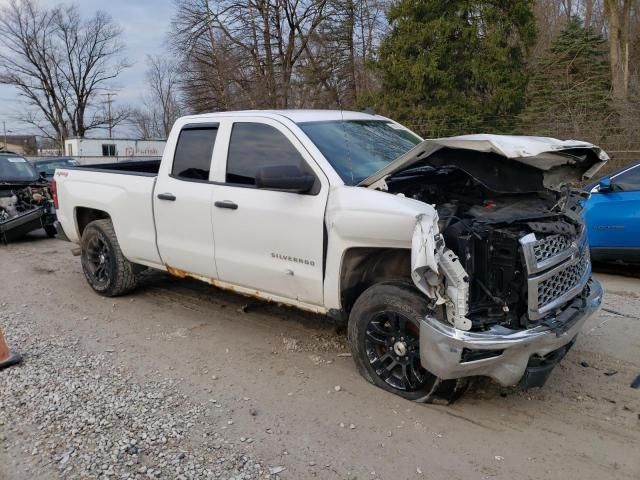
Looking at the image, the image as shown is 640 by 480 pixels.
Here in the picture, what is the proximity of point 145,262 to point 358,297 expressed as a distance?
274 centimetres

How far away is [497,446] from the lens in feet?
10.8

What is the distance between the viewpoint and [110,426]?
11.7 ft

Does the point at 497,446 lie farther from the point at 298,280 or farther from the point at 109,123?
the point at 109,123

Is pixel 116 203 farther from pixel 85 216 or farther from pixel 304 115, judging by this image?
pixel 304 115

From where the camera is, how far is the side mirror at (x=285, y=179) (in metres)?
3.87

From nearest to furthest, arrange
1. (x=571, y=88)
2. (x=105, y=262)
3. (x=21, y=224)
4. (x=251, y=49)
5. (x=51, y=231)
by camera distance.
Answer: (x=105, y=262) < (x=21, y=224) < (x=51, y=231) < (x=571, y=88) < (x=251, y=49)

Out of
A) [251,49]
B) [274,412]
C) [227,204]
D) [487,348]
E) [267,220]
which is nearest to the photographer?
[487,348]

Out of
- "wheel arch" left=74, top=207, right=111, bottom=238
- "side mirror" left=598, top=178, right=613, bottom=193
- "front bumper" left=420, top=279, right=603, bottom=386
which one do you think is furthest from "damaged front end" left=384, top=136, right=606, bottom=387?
"wheel arch" left=74, top=207, right=111, bottom=238

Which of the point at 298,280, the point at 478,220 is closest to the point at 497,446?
the point at 478,220

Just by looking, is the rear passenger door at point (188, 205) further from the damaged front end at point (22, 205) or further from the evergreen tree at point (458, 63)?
the evergreen tree at point (458, 63)

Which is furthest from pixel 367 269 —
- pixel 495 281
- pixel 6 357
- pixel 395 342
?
pixel 6 357

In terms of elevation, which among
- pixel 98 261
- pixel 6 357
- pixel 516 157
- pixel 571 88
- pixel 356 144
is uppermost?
pixel 571 88

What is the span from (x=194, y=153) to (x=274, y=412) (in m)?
2.60

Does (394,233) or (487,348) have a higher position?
(394,233)
